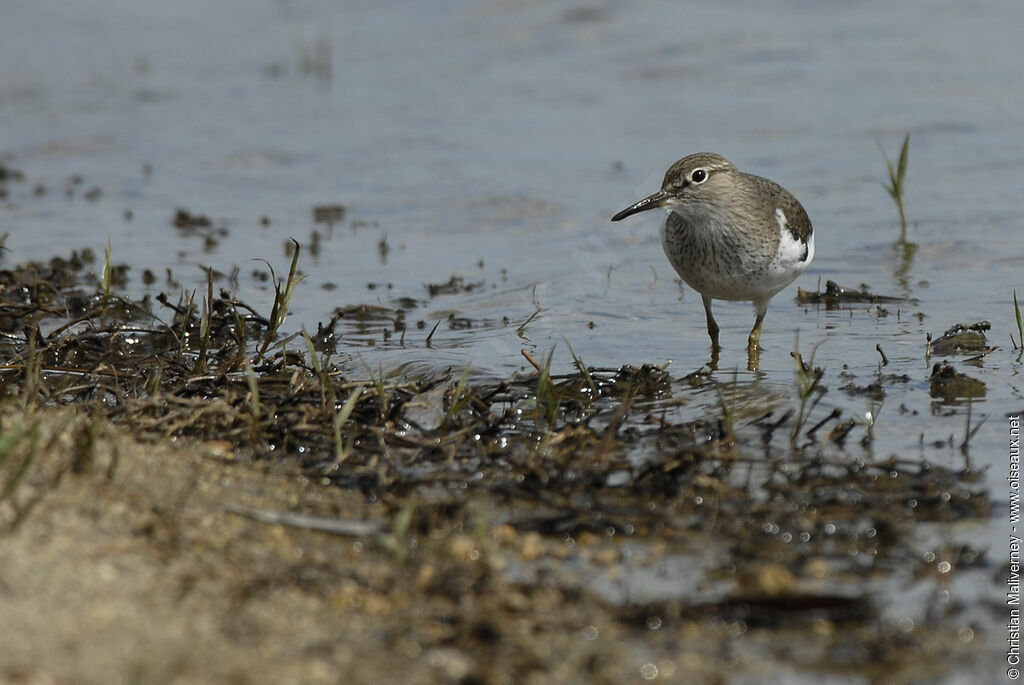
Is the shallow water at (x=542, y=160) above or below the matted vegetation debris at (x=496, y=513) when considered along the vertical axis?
above

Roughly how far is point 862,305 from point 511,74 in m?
7.44

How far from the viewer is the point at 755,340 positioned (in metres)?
7.50

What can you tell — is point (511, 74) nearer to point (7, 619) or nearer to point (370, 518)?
point (370, 518)

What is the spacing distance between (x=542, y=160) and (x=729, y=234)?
4.88m

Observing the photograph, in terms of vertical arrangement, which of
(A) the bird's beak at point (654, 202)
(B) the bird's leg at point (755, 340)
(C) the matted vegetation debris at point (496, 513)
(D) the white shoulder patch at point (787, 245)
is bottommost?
(C) the matted vegetation debris at point (496, 513)

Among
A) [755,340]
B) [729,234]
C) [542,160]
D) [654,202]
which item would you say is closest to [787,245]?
[729,234]

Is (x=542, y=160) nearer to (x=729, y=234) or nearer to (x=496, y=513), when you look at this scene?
(x=729, y=234)

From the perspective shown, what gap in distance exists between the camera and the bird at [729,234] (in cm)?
731

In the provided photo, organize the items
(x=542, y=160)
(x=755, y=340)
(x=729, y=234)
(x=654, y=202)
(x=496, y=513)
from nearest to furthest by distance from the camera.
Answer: (x=496, y=513)
(x=729, y=234)
(x=755, y=340)
(x=654, y=202)
(x=542, y=160)

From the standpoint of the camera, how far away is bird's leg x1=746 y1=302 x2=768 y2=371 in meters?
7.19

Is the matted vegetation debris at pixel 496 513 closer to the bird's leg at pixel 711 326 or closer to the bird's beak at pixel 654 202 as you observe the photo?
the bird's leg at pixel 711 326

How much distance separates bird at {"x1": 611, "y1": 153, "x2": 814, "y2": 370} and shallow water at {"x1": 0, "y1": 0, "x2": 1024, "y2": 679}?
41cm

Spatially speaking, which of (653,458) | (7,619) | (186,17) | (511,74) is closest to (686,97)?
(511,74)

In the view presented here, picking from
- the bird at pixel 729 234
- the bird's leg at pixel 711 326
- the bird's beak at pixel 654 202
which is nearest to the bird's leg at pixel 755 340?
the bird at pixel 729 234
